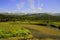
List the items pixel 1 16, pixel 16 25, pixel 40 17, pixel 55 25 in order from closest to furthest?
pixel 1 16 → pixel 40 17 → pixel 16 25 → pixel 55 25

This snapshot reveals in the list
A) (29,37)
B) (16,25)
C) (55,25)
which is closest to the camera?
(29,37)

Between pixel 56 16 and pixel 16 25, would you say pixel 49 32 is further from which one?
pixel 16 25

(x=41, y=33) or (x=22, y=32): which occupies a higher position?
(x=22, y=32)

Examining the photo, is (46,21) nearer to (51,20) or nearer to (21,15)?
(51,20)

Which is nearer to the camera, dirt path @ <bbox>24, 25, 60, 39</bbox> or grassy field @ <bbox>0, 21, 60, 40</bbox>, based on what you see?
grassy field @ <bbox>0, 21, 60, 40</bbox>

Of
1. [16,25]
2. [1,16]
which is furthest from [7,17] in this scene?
[16,25]

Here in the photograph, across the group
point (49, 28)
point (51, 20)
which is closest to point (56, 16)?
point (51, 20)

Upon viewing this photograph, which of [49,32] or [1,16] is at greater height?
[1,16]

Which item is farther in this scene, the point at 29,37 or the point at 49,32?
the point at 49,32

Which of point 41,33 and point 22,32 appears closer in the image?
point 22,32

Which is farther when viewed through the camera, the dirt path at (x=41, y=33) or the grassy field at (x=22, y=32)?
the dirt path at (x=41, y=33)
